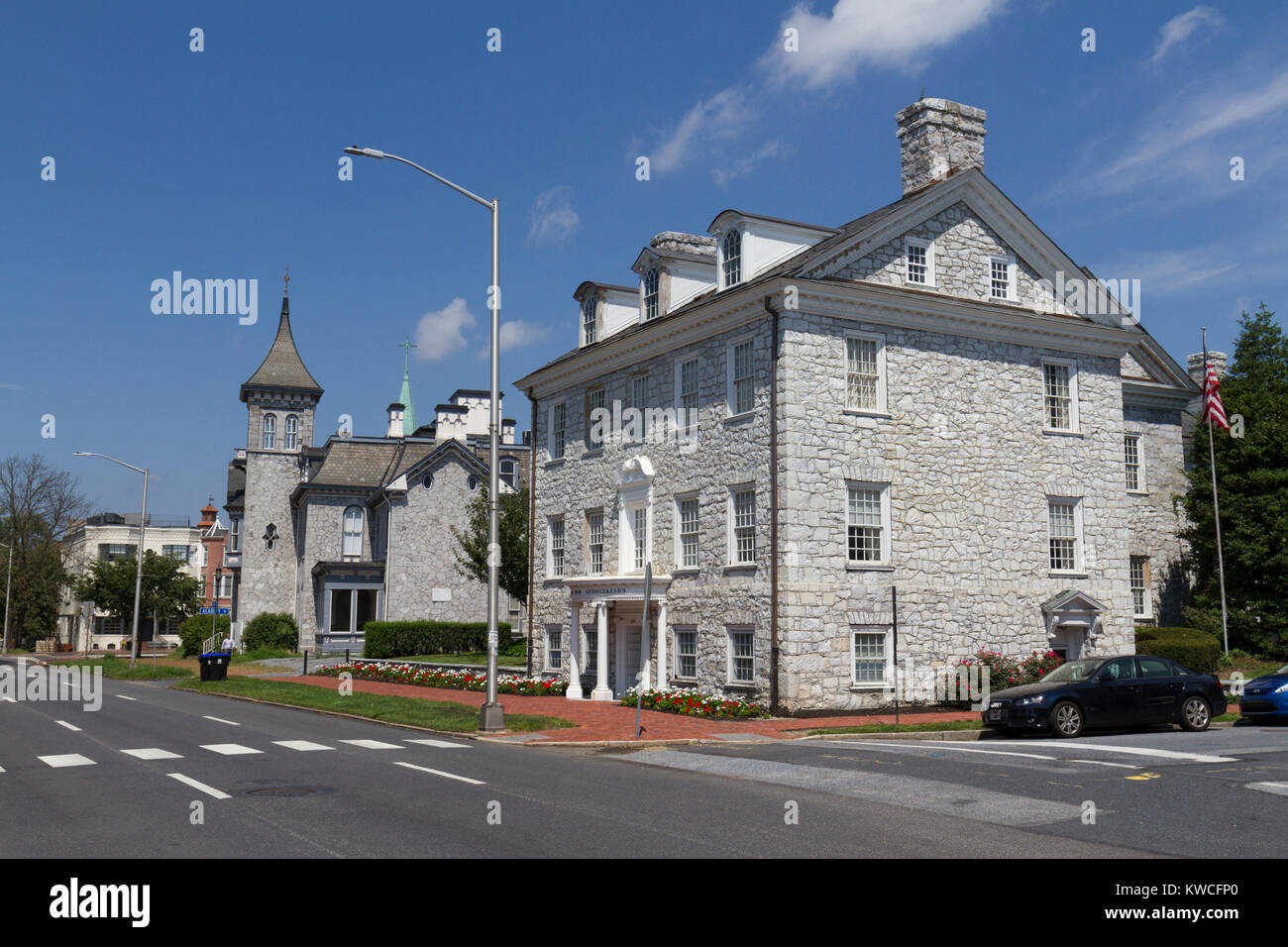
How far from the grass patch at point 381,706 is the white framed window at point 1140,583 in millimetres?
20823

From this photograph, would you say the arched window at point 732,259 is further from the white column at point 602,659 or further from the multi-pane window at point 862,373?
the white column at point 602,659

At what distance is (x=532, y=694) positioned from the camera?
30172mm

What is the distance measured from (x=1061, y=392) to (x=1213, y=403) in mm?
6797

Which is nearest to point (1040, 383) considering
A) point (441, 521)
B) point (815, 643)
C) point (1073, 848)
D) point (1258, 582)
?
point (815, 643)

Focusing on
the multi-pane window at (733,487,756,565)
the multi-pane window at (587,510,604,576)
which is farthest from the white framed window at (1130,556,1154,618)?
the multi-pane window at (587,510,604,576)

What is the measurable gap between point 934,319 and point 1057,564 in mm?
7096

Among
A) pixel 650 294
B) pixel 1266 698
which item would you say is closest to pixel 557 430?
pixel 650 294

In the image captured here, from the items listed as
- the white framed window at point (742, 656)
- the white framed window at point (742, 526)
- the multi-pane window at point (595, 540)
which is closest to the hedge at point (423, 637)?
the multi-pane window at point (595, 540)

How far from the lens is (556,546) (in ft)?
108

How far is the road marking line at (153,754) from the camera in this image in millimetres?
15727

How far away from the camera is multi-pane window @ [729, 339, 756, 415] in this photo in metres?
25.4

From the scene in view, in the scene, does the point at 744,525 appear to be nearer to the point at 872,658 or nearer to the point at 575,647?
the point at 872,658

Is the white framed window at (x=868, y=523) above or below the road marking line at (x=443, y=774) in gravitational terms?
above
